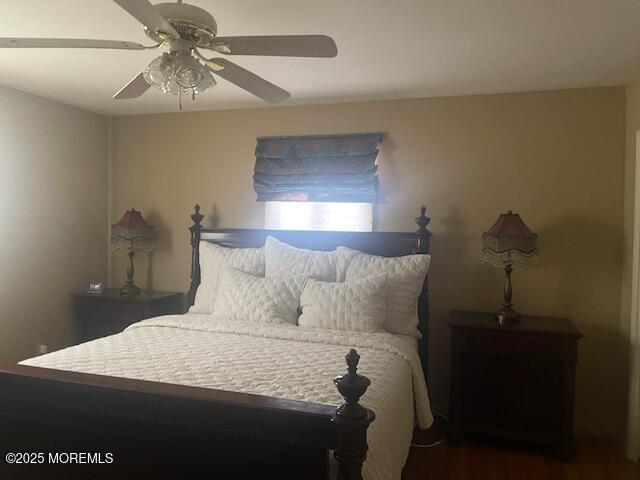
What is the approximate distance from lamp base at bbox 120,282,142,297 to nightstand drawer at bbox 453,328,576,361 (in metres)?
2.39

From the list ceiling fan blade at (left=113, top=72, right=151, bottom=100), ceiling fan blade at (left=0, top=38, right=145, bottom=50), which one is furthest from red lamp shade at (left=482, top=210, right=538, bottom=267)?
ceiling fan blade at (left=0, top=38, right=145, bottom=50)

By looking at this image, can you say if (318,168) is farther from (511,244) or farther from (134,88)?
(134,88)

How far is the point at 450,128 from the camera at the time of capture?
3.36 metres

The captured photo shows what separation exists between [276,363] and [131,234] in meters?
2.13

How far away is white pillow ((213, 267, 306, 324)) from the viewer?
2.87 metres

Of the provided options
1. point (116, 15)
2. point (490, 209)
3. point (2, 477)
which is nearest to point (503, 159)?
point (490, 209)

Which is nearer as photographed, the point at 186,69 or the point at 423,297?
the point at 186,69

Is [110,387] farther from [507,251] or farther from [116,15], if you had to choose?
[507,251]

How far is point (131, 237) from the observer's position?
3.76 meters

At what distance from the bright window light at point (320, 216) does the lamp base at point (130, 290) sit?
113 cm

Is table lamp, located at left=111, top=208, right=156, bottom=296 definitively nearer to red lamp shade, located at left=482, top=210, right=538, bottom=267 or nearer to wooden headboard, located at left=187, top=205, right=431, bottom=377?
wooden headboard, located at left=187, top=205, right=431, bottom=377

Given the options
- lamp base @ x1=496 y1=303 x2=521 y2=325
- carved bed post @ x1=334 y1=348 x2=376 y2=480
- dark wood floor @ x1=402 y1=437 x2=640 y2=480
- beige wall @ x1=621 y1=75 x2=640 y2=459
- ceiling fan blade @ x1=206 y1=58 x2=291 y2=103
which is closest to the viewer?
carved bed post @ x1=334 y1=348 x2=376 y2=480

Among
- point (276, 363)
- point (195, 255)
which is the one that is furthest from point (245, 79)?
point (195, 255)

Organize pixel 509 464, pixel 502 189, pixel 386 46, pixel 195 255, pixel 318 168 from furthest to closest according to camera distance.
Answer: pixel 195 255
pixel 318 168
pixel 502 189
pixel 509 464
pixel 386 46
